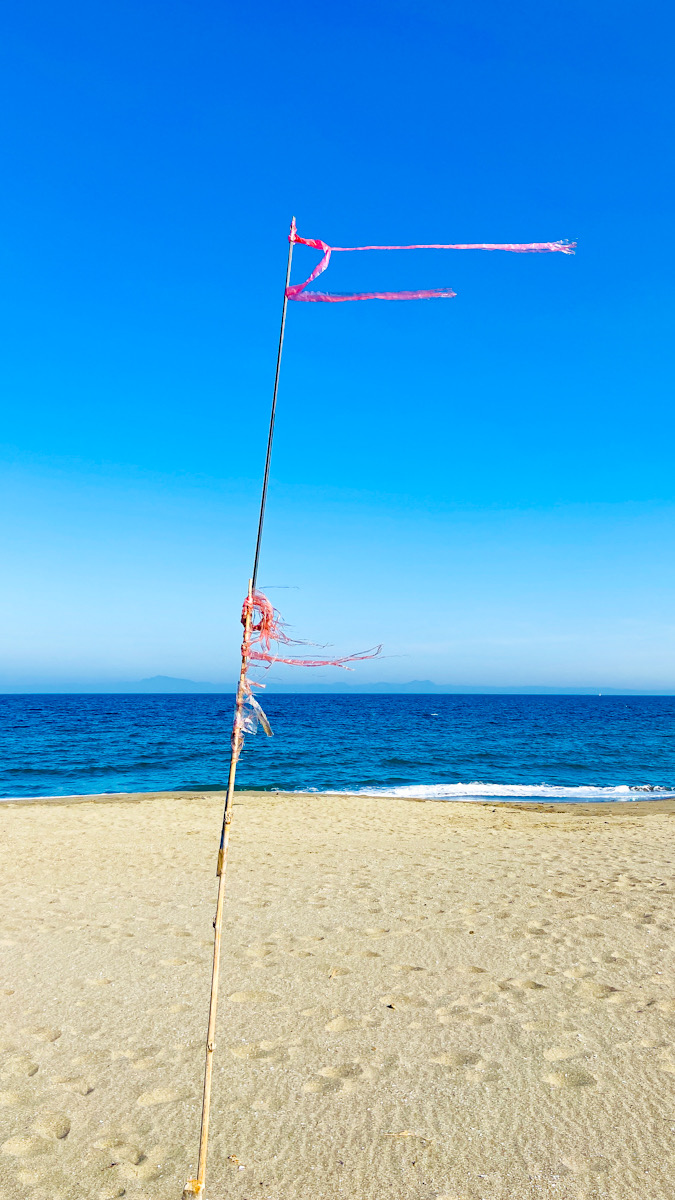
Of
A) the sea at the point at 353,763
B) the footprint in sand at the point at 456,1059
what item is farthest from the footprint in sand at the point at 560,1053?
the sea at the point at 353,763

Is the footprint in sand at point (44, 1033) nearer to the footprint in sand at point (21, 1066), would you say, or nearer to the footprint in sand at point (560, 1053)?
the footprint in sand at point (21, 1066)

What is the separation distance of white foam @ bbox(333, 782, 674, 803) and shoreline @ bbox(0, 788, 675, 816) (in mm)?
801

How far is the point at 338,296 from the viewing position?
10.1 feet

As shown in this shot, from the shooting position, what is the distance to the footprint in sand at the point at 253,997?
5.06 meters

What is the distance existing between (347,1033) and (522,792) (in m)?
19.8

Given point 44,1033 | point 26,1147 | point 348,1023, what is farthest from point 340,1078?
point 44,1033

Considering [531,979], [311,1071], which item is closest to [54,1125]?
[311,1071]

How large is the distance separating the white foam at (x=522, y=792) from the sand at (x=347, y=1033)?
1260cm

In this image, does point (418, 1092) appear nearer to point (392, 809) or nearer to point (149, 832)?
point (149, 832)

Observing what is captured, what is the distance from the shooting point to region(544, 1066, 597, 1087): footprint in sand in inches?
153

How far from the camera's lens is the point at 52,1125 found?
3.62m

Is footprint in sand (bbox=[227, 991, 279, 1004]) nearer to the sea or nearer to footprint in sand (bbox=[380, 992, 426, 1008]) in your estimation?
footprint in sand (bbox=[380, 992, 426, 1008])

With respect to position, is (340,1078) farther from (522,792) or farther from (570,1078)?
(522,792)

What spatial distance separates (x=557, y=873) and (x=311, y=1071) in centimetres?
607
